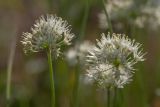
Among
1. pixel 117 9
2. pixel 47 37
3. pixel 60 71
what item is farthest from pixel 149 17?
pixel 47 37

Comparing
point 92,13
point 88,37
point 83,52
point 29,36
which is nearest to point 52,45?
point 29,36

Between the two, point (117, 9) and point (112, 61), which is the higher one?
point (117, 9)

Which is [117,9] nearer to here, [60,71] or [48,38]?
[60,71]

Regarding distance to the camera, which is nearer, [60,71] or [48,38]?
[48,38]

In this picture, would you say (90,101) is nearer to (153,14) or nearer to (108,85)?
(153,14)

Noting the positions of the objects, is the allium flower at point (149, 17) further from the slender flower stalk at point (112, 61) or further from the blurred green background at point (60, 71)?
the slender flower stalk at point (112, 61)

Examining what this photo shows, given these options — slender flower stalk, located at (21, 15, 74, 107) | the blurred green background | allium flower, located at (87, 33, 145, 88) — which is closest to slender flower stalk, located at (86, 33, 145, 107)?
allium flower, located at (87, 33, 145, 88)

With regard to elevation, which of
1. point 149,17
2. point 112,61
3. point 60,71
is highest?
point 149,17

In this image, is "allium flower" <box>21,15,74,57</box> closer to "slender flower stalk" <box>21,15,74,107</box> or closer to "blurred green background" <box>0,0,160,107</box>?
"slender flower stalk" <box>21,15,74,107</box>
